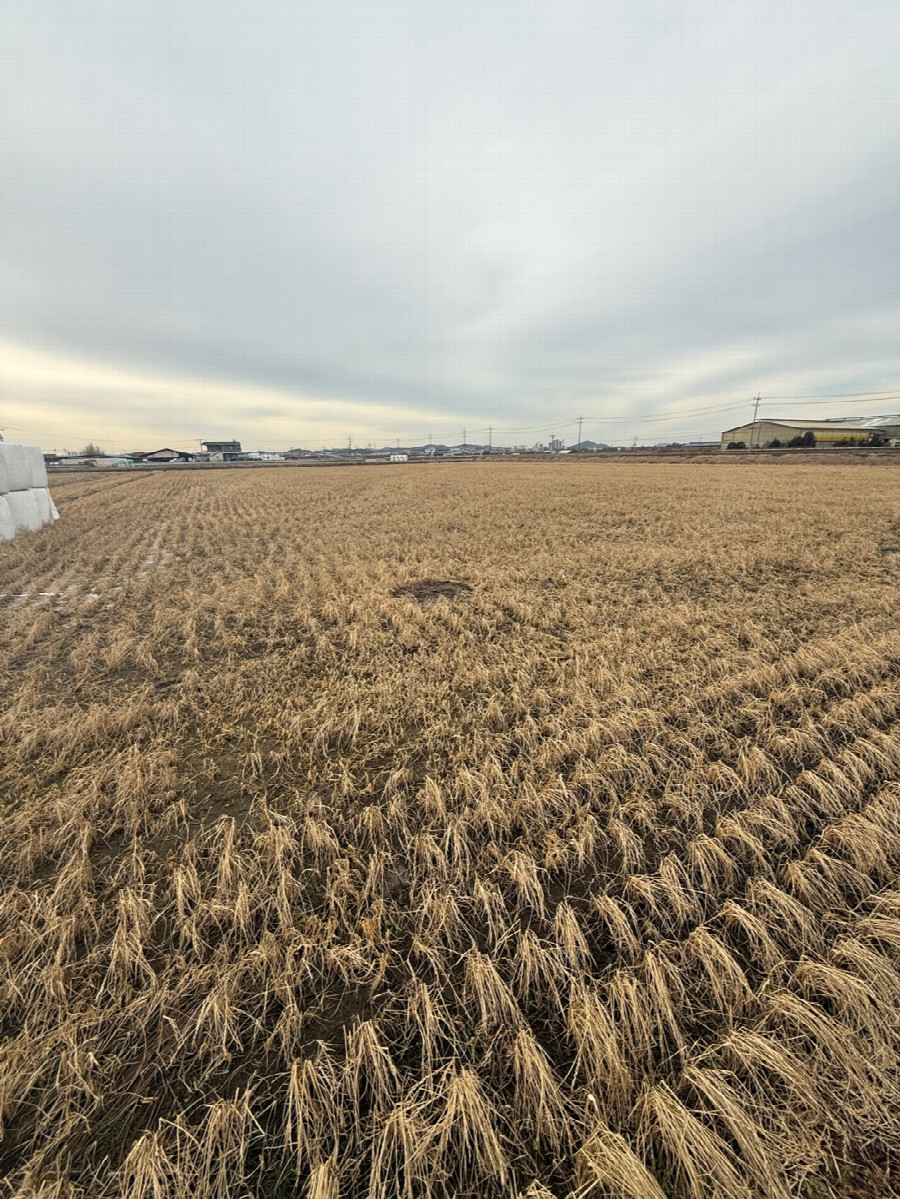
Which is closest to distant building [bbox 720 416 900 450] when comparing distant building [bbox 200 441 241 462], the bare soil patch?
the bare soil patch

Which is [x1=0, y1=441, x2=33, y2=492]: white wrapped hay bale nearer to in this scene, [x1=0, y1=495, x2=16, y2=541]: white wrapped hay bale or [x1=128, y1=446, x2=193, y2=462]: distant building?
[x1=0, y1=495, x2=16, y2=541]: white wrapped hay bale

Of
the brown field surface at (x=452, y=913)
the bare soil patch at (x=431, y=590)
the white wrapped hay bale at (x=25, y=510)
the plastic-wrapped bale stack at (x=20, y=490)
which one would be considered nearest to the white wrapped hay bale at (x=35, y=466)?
the plastic-wrapped bale stack at (x=20, y=490)

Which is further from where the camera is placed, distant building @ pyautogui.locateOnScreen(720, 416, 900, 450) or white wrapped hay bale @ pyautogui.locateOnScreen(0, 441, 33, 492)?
distant building @ pyautogui.locateOnScreen(720, 416, 900, 450)

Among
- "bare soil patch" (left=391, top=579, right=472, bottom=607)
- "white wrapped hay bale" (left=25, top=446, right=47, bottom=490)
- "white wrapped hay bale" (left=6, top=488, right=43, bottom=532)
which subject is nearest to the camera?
"bare soil patch" (left=391, top=579, right=472, bottom=607)

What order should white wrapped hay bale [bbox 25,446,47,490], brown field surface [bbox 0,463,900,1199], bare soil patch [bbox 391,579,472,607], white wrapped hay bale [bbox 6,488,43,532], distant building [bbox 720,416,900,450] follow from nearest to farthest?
brown field surface [bbox 0,463,900,1199] → bare soil patch [bbox 391,579,472,607] → white wrapped hay bale [bbox 6,488,43,532] → white wrapped hay bale [bbox 25,446,47,490] → distant building [bbox 720,416,900,450]

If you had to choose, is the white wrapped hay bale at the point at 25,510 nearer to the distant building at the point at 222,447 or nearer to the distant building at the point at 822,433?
the distant building at the point at 822,433
